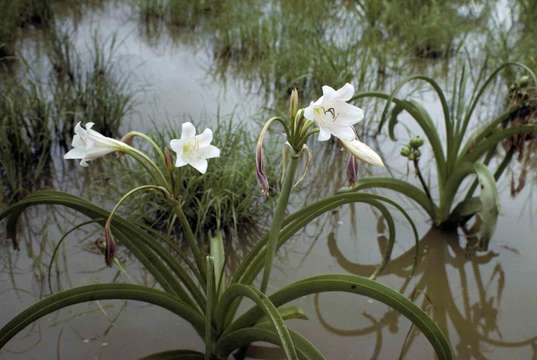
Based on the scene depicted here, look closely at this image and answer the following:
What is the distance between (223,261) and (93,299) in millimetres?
403

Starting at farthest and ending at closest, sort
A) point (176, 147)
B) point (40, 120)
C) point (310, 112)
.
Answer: point (40, 120) < point (176, 147) < point (310, 112)

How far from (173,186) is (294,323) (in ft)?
2.28

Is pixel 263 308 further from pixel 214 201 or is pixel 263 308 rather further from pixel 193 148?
pixel 214 201

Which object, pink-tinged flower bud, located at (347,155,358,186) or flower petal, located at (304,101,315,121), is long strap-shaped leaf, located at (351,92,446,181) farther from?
flower petal, located at (304,101,315,121)

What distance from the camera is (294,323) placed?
81.4 inches

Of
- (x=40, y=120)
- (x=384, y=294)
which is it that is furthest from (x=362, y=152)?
(x=40, y=120)

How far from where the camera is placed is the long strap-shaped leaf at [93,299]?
1.46 m

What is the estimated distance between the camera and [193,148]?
1.46 m

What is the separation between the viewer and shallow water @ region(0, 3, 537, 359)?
195 centimetres

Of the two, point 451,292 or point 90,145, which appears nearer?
point 90,145

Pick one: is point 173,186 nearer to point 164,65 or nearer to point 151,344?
point 151,344

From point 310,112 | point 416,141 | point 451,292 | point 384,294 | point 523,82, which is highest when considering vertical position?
point 310,112

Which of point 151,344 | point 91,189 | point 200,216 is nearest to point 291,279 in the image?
point 200,216

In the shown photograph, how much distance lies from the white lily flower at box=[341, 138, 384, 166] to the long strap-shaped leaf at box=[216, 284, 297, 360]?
38 cm
